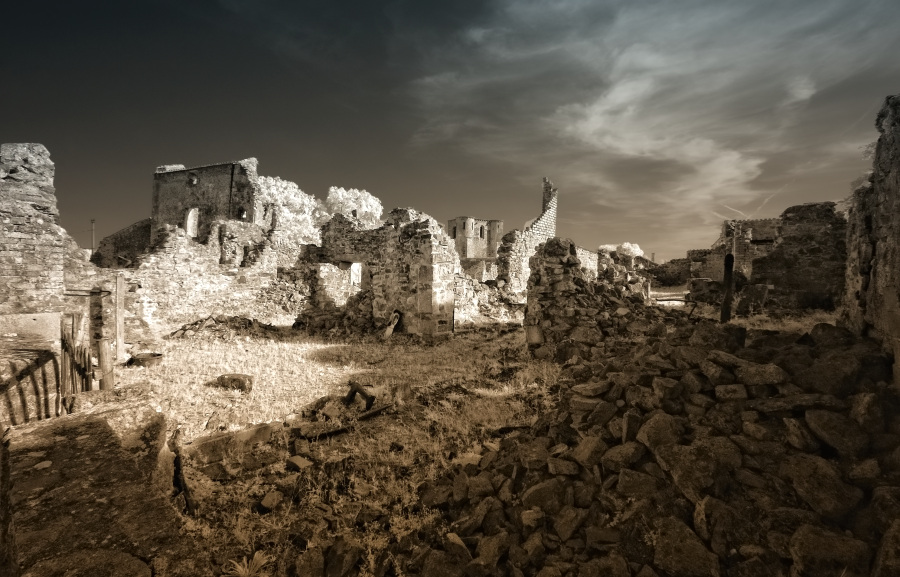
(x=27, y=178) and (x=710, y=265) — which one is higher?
(x=27, y=178)

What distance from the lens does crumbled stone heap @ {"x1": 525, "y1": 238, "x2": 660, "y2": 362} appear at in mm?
9219

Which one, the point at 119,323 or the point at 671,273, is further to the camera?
the point at 671,273

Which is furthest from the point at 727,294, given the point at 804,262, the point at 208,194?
the point at 208,194

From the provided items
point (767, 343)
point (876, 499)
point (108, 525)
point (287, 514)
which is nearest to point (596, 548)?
point (876, 499)

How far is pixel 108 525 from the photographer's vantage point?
2.32 m

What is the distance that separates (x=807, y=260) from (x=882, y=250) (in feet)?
31.9

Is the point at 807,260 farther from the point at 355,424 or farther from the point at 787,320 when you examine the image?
the point at 355,424

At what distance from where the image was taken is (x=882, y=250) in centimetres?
412

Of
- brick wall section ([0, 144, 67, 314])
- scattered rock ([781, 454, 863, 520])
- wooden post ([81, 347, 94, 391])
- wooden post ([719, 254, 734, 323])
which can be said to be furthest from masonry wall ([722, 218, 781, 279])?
brick wall section ([0, 144, 67, 314])

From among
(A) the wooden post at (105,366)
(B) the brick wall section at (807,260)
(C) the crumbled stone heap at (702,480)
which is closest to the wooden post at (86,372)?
(A) the wooden post at (105,366)

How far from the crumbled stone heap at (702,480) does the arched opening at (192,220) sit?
130 ft

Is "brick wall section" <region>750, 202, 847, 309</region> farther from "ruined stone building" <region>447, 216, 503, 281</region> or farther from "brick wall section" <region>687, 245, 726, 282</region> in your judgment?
"ruined stone building" <region>447, 216, 503, 281</region>

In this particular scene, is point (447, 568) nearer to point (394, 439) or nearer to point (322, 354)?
point (394, 439)

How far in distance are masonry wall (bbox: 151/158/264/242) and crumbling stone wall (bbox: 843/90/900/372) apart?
36.3 meters
